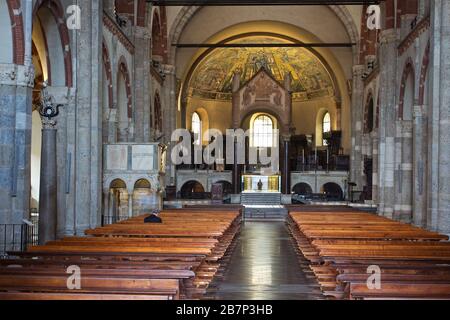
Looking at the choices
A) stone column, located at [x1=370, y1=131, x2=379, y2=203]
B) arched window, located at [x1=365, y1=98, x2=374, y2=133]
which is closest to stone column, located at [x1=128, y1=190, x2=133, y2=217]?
stone column, located at [x1=370, y1=131, x2=379, y2=203]

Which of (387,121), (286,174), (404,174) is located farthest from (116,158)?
(286,174)

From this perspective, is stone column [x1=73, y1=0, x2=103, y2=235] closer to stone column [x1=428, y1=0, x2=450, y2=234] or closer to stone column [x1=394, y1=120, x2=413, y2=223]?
stone column [x1=428, y1=0, x2=450, y2=234]

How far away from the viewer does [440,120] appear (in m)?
22.8

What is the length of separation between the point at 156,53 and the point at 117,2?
33.8 feet

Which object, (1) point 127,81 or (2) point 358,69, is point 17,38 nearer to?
(1) point 127,81

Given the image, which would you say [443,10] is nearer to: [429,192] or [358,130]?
[429,192]

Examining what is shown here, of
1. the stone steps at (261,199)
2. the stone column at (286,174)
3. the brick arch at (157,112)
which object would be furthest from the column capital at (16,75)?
the stone column at (286,174)

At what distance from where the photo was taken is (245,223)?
3256 cm

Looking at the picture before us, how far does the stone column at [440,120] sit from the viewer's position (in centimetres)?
2255

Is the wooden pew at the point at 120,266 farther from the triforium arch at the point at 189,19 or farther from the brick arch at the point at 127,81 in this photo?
the triforium arch at the point at 189,19

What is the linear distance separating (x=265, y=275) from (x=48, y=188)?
17.3 ft

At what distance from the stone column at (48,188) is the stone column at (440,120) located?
12546 mm

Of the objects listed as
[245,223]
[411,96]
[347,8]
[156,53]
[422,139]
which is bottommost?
[245,223]
